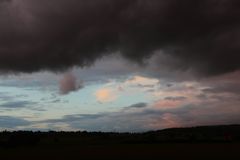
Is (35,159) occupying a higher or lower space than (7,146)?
lower

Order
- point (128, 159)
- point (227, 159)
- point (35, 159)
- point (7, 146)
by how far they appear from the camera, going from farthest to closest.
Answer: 1. point (7, 146)
2. point (35, 159)
3. point (128, 159)
4. point (227, 159)

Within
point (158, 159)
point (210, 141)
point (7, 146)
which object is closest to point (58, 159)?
point (158, 159)

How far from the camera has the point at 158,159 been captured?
94.6m

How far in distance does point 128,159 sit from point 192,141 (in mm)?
99396

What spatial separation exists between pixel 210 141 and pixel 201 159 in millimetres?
100172

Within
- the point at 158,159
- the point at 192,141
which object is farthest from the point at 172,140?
the point at 158,159

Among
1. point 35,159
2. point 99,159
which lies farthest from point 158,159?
point 35,159

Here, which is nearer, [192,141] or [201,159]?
[201,159]

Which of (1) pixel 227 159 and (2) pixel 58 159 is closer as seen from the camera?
(1) pixel 227 159

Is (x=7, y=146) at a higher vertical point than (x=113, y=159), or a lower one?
higher

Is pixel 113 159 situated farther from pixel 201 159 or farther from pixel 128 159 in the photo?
pixel 201 159

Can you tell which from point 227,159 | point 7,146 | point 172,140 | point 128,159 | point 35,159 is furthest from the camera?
point 172,140

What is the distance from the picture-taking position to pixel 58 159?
9950 centimetres

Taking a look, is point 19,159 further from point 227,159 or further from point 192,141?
point 192,141
